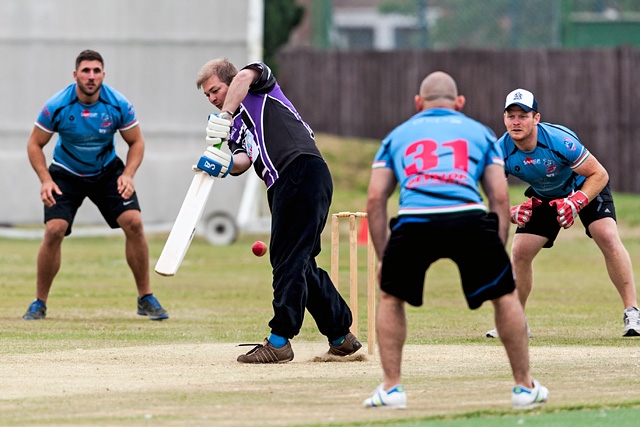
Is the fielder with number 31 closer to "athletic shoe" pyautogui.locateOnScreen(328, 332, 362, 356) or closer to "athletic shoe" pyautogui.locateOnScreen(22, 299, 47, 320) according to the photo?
"athletic shoe" pyautogui.locateOnScreen(328, 332, 362, 356)

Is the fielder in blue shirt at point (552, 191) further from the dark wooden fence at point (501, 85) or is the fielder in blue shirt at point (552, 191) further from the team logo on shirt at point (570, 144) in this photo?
the dark wooden fence at point (501, 85)

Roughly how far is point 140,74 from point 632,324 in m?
13.8

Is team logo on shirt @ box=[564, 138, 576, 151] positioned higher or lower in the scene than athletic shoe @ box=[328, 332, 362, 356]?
higher

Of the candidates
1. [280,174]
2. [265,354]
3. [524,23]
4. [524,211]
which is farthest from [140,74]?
[265,354]

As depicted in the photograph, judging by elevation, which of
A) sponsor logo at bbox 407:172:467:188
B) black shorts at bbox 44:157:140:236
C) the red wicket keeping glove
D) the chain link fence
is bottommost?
the chain link fence

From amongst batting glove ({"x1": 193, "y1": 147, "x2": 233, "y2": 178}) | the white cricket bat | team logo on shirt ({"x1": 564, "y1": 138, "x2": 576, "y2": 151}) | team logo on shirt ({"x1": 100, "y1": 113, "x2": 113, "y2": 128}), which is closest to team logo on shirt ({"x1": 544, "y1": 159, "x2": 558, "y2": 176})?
team logo on shirt ({"x1": 564, "y1": 138, "x2": 576, "y2": 151})

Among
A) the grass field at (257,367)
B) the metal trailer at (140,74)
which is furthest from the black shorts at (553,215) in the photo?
the metal trailer at (140,74)

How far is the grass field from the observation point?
6652mm

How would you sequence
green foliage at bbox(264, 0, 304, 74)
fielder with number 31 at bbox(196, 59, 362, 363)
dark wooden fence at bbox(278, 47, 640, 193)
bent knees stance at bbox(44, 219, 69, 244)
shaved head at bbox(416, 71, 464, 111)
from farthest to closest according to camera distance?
dark wooden fence at bbox(278, 47, 640, 193), green foliage at bbox(264, 0, 304, 74), bent knees stance at bbox(44, 219, 69, 244), fielder with number 31 at bbox(196, 59, 362, 363), shaved head at bbox(416, 71, 464, 111)

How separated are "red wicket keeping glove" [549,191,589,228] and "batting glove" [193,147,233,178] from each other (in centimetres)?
264

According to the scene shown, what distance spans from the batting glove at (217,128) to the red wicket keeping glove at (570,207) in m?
2.71

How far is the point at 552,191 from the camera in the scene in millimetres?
10266

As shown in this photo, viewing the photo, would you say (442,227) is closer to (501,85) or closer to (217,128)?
(217,128)

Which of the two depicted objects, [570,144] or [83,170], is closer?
[570,144]
